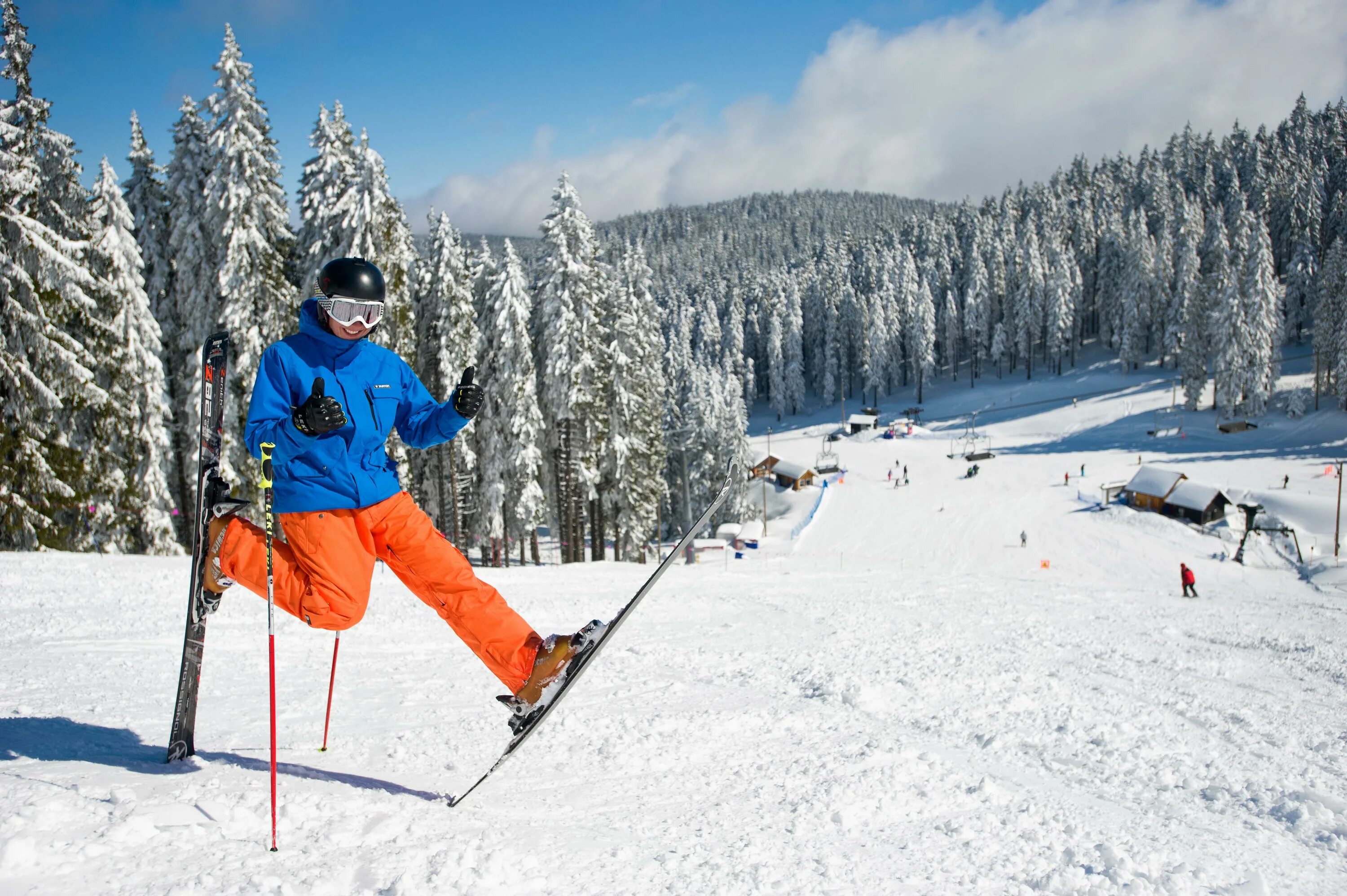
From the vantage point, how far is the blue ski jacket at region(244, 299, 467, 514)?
3.96m

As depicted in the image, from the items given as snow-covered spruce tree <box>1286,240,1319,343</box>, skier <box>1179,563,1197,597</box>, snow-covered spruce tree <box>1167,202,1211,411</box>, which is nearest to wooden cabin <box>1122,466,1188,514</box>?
snow-covered spruce tree <box>1167,202,1211,411</box>

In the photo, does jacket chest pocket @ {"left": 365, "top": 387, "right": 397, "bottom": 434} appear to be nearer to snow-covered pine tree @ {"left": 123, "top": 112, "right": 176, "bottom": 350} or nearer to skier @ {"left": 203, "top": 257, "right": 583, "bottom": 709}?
skier @ {"left": 203, "top": 257, "right": 583, "bottom": 709}

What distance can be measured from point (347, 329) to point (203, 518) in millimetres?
1374

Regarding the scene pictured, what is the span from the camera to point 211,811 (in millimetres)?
3795

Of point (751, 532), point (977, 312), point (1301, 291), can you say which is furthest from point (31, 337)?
point (1301, 291)

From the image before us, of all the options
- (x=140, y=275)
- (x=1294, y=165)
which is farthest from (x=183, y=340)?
(x=1294, y=165)

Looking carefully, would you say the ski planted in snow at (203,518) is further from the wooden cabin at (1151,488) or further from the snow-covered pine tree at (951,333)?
the snow-covered pine tree at (951,333)

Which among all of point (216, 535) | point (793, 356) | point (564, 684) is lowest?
point (564, 684)

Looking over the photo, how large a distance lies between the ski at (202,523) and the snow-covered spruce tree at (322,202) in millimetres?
18374

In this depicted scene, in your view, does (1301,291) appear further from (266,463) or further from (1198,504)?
(266,463)

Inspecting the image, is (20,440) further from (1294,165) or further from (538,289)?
(1294,165)

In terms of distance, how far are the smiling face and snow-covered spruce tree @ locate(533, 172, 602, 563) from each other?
2250 cm

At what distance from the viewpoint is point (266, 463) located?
3.87 meters

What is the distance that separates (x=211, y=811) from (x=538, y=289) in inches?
1013
